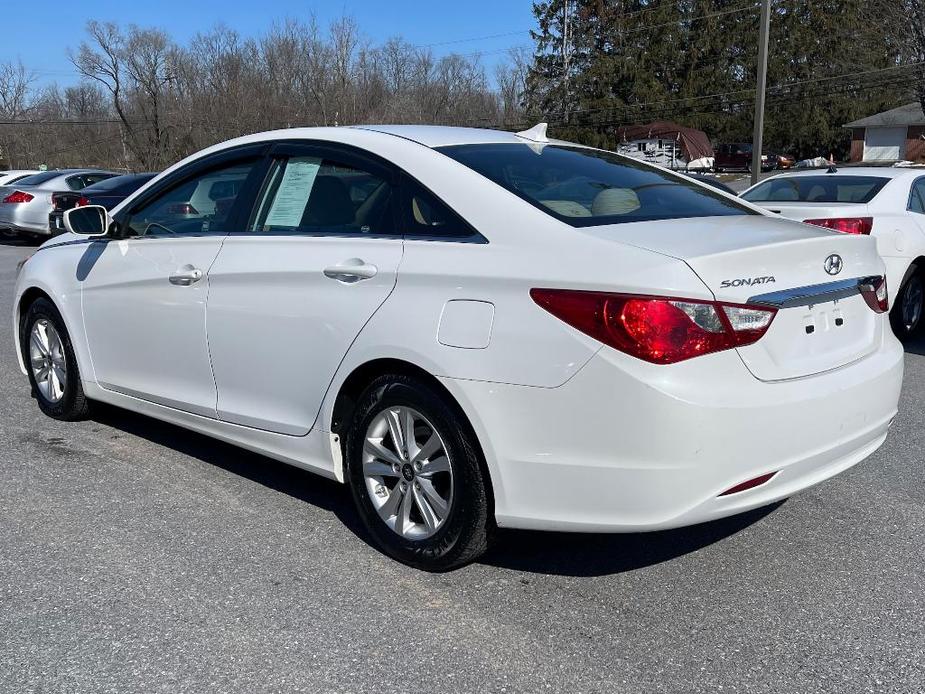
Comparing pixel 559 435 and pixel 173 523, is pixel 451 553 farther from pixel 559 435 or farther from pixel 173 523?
pixel 173 523

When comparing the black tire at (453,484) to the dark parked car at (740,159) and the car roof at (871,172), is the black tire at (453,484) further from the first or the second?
the dark parked car at (740,159)

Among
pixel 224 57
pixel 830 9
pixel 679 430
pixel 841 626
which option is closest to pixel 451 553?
pixel 679 430

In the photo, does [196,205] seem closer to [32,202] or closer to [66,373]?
[66,373]

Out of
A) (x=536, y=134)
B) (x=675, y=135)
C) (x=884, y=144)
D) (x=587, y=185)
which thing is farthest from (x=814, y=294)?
(x=884, y=144)

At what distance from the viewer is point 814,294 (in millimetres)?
3152

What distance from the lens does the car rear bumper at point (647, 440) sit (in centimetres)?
282

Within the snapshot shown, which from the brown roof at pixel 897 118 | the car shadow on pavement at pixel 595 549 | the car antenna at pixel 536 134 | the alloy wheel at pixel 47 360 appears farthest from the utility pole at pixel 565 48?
the car shadow on pavement at pixel 595 549

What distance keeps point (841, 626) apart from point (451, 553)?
133cm

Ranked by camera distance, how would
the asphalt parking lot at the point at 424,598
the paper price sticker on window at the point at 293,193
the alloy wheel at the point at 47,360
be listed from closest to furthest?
the asphalt parking lot at the point at 424,598 → the paper price sticker on window at the point at 293,193 → the alloy wheel at the point at 47,360

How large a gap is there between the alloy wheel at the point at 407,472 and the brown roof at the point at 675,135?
5433cm

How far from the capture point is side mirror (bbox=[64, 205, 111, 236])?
191 inches

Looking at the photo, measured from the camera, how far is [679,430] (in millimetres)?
2811

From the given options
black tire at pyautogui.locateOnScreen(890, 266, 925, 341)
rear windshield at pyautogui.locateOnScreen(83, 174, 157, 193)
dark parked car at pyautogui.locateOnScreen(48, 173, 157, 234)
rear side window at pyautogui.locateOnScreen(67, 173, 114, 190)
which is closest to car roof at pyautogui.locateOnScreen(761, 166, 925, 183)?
black tire at pyautogui.locateOnScreen(890, 266, 925, 341)

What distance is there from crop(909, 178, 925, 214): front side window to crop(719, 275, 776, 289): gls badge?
5.69 m
